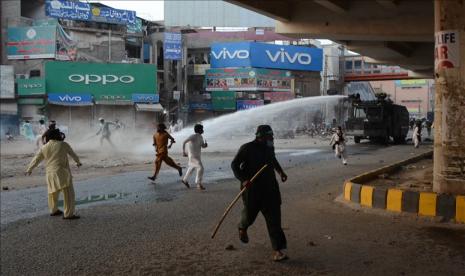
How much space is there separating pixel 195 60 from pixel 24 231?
144 ft

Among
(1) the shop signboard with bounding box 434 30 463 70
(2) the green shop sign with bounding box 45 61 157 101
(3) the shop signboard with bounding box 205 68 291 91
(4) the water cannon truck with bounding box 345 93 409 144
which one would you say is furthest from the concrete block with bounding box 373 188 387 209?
(3) the shop signboard with bounding box 205 68 291 91

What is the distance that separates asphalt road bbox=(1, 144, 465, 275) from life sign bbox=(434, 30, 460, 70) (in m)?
2.60

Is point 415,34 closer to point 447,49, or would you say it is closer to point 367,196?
point 447,49

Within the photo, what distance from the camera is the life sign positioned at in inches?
315

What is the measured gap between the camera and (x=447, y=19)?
8125 mm

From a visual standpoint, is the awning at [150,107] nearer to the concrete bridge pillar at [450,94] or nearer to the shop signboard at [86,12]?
the shop signboard at [86,12]

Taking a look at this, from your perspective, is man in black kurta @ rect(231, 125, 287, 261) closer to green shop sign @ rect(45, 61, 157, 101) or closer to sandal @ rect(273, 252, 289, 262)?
sandal @ rect(273, 252, 289, 262)

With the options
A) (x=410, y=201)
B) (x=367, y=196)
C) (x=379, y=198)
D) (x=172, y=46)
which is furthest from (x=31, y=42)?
(x=410, y=201)

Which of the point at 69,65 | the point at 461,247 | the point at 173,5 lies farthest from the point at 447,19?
the point at 173,5

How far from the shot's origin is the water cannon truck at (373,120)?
87.0ft

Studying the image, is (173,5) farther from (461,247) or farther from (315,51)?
(461,247)

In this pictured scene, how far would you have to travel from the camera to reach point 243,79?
45906mm

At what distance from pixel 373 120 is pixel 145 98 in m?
21.2

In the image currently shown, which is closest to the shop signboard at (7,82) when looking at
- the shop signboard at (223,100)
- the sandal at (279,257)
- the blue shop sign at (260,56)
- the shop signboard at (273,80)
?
the shop signboard at (223,100)
